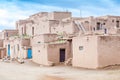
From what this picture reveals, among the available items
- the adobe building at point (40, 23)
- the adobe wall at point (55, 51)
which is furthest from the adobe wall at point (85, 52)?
the adobe building at point (40, 23)

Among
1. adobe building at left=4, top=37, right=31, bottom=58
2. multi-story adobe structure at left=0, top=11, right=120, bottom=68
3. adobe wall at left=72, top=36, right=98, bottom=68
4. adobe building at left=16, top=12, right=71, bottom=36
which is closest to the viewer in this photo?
adobe wall at left=72, top=36, right=98, bottom=68

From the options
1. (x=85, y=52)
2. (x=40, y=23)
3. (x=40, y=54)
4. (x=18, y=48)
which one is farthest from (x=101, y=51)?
(x=40, y=23)

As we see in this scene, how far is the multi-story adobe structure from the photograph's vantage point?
27.0 meters

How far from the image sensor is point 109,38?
88.6ft

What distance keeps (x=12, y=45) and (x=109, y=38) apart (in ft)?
81.7

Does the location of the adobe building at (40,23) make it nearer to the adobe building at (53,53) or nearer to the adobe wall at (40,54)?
the adobe wall at (40,54)

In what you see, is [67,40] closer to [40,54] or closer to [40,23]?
[40,54]

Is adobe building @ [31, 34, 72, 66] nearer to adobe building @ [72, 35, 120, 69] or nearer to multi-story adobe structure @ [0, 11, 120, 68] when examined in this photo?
multi-story adobe structure @ [0, 11, 120, 68]

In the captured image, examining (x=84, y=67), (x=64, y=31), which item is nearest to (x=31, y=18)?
(x=64, y=31)

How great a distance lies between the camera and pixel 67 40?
34.3m

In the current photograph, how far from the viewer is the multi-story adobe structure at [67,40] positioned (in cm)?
2705

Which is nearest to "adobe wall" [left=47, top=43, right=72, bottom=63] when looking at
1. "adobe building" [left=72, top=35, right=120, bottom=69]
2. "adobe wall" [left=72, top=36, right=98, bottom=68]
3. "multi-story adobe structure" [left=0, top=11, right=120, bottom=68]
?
"multi-story adobe structure" [left=0, top=11, right=120, bottom=68]

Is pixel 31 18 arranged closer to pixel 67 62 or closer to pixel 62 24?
pixel 62 24

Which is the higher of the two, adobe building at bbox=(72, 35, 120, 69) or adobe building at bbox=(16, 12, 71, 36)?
adobe building at bbox=(16, 12, 71, 36)
